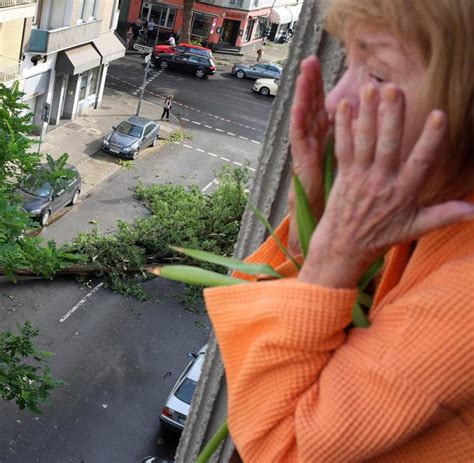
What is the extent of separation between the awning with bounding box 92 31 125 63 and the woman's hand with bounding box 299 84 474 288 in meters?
27.7

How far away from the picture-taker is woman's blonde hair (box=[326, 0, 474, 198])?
1434 millimetres

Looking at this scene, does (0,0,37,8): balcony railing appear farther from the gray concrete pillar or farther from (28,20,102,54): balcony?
the gray concrete pillar

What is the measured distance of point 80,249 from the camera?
60.9ft

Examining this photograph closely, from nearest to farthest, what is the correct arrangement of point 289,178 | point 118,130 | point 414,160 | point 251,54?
point 414,160 → point 289,178 → point 118,130 → point 251,54

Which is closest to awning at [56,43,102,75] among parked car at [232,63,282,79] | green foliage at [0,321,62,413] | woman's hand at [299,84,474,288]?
parked car at [232,63,282,79]

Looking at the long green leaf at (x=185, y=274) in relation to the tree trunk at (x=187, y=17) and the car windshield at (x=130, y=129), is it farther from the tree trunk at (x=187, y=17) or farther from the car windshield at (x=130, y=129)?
the tree trunk at (x=187, y=17)

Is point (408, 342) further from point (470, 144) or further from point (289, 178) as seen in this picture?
point (289, 178)

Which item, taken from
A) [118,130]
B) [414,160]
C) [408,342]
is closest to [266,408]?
[408,342]

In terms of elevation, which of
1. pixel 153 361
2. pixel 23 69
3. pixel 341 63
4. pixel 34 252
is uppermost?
pixel 341 63

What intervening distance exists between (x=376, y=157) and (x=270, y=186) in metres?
1.06

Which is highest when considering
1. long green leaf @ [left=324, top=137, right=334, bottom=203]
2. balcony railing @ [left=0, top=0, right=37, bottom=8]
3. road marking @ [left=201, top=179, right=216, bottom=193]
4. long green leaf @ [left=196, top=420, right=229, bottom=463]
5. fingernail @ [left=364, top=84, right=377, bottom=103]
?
fingernail @ [left=364, top=84, right=377, bottom=103]

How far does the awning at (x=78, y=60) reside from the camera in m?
25.8

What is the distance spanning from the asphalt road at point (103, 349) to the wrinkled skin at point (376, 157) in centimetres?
1256

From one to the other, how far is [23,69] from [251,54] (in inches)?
983
